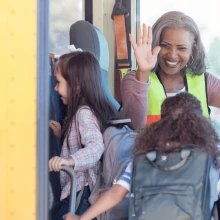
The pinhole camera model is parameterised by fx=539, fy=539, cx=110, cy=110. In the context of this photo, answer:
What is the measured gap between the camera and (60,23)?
3258mm

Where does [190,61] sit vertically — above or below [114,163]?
above

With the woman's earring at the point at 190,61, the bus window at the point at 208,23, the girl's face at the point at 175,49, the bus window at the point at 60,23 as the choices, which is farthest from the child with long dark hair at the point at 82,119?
the bus window at the point at 208,23

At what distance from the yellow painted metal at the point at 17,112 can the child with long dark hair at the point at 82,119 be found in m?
0.19

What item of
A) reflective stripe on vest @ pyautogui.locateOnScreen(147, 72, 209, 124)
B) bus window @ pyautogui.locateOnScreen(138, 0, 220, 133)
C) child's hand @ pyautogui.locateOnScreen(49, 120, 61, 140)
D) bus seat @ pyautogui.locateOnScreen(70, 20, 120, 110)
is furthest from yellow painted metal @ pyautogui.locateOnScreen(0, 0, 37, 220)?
bus window @ pyautogui.locateOnScreen(138, 0, 220, 133)

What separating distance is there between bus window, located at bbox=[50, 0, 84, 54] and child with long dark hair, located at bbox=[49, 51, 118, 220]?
0.68 meters

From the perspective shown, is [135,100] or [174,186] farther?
[135,100]

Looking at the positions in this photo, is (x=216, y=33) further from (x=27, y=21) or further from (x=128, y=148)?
(x=27, y=21)

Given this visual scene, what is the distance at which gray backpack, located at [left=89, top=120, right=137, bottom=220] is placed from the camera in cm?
215

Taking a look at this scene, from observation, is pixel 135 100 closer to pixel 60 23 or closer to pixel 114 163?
pixel 114 163

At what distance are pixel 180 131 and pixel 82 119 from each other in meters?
0.49

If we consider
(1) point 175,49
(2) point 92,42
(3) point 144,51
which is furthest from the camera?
(2) point 92,42

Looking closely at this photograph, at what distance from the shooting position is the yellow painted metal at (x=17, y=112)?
1.84 meters

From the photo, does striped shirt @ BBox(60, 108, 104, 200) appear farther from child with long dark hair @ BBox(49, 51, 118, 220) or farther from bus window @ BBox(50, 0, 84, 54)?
bus window @ BBox(50, 0, 84, 54)

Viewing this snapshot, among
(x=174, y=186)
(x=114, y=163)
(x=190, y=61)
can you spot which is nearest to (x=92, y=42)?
(x=190, y=61)
